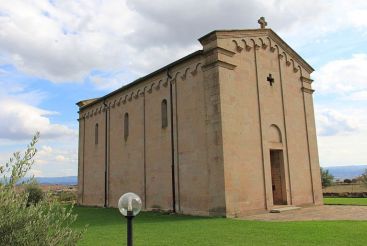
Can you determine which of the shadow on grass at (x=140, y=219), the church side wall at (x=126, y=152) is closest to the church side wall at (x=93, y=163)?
the church side wall at (x=126, y=152)

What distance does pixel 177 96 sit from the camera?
58.6ft

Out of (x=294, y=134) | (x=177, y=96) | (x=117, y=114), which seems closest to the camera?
(x=177, y=96)

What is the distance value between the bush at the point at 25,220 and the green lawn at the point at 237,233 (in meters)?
4.97

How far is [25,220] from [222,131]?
11417mm

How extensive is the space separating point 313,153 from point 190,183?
787cm

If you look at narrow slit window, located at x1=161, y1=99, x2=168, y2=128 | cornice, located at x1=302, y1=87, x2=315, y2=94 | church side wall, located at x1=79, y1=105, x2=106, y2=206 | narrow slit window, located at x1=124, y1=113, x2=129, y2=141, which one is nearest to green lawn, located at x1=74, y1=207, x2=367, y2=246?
narrow slit window, located at x1=161, y1=99, x2=168, y2=128

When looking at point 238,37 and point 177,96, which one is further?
point 177,96

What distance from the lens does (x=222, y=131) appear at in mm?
14977

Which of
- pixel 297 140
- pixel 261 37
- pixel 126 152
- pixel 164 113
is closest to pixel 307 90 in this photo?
pixel 297 140

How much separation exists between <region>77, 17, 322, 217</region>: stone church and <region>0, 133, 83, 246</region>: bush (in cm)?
1069

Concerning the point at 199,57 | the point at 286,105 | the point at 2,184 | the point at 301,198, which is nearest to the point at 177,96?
the point at 199,57

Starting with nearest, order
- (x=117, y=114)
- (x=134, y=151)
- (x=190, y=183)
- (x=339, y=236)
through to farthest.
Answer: (x=339, y=236), (x=190, y=183), (x=134, y=151), (x=117, y=114)

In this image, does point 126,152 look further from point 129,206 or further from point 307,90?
point 129,206

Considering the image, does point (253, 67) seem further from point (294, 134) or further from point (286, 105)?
point (294, 134)
